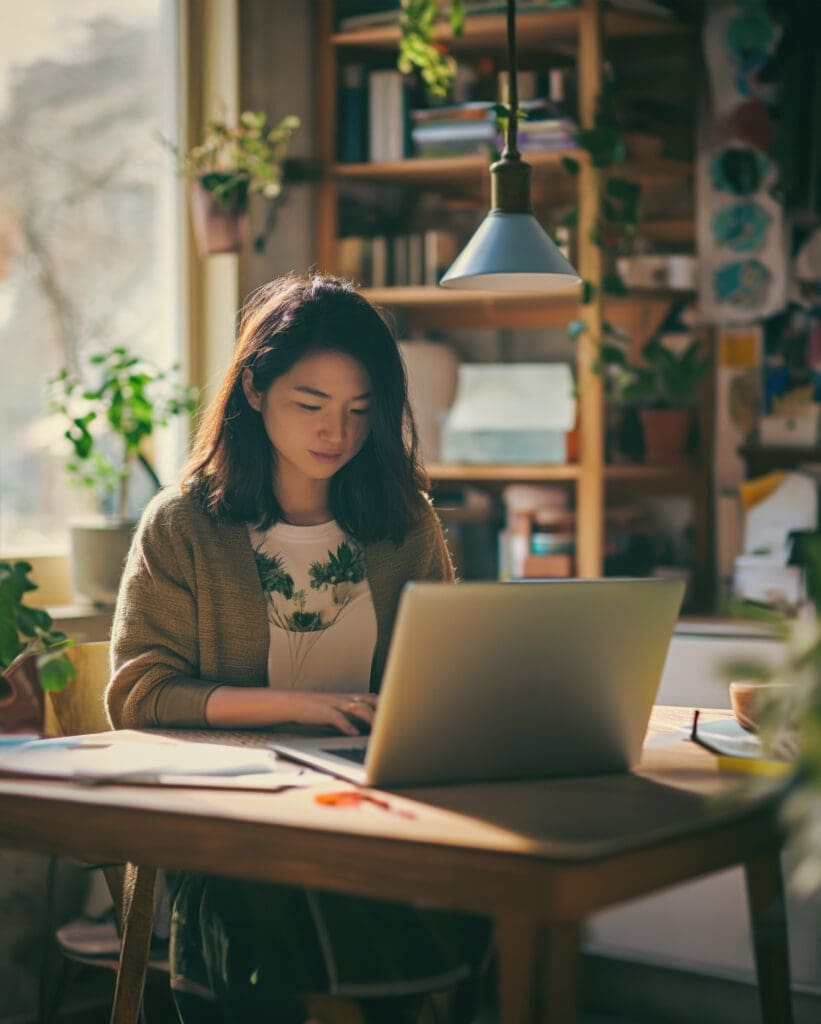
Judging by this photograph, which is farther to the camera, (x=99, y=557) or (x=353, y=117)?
(x=353, y=117)

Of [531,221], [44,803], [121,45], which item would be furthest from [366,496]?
[121,45]

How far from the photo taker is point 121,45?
3.17 m

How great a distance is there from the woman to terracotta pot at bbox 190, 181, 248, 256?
90 cm

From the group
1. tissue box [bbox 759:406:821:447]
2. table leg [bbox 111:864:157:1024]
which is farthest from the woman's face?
tissue box [bbox 759:406:821:447]

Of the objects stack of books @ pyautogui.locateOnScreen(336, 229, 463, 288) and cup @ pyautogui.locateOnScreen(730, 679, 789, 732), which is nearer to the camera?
cup @ pyautogui.locateOnScreen(730, 679, 789, 732)

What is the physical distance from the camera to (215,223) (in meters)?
3.06

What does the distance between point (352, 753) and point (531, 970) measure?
0.43m

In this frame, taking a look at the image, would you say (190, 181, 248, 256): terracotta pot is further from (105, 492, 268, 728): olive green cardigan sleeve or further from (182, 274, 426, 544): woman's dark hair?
(105, 492, 268, 728): olive green cardigan sleeve

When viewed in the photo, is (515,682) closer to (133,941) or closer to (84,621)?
(133,941)

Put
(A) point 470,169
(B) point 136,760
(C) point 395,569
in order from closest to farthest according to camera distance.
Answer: (B) point 136,760
(C) point 395,569
(A) point 470,169

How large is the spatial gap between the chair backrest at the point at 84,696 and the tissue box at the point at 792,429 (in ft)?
6.23

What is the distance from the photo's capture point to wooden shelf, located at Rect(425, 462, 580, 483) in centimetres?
328

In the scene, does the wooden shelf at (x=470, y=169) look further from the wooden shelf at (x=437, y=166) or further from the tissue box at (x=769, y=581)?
the tissue box at (x=769, y=581)

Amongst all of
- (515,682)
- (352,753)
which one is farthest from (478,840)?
(352,753)
